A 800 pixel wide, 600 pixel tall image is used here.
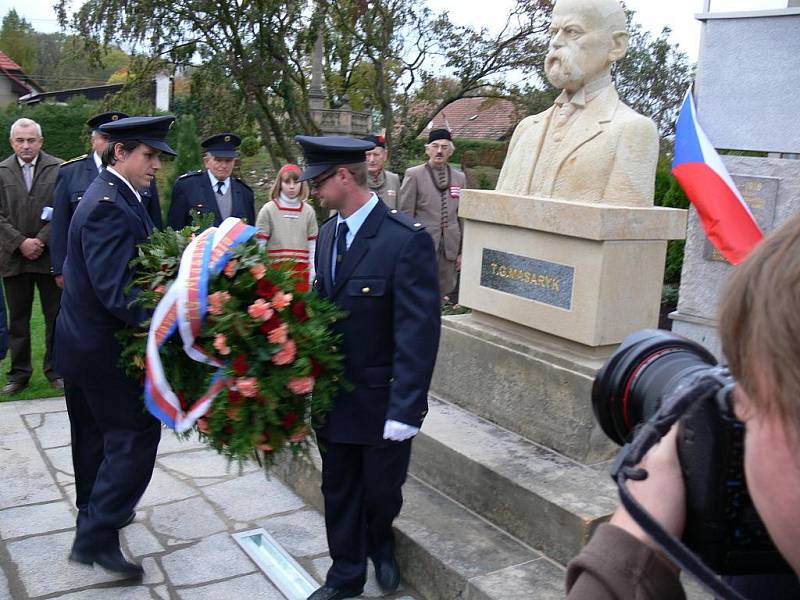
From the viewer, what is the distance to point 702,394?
2.99ft

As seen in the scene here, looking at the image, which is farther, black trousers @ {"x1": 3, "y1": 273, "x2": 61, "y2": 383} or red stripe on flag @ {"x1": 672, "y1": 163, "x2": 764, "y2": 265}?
black trousers @ {"x1": 3, "y1": 273, "x2": 61, "y2": 383}

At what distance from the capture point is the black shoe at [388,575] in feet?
11.9

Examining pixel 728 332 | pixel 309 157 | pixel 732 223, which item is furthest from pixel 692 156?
pixel 728 332

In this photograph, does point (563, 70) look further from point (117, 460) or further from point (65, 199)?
point (65, 199)

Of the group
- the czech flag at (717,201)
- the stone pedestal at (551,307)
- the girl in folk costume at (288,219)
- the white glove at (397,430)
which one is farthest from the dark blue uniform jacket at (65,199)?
the czech flag at (717,201)

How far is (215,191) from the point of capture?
6730mm

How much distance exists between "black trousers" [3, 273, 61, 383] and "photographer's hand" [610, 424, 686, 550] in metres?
6.07

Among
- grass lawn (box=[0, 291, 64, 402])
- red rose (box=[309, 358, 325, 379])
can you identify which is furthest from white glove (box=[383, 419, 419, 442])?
grass lawn (box=[0, 291, 64, 402])

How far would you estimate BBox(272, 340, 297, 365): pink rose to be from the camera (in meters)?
3.07

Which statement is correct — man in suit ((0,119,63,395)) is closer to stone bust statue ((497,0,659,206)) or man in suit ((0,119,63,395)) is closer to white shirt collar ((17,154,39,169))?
white shirt collar ((17,154,39,169))

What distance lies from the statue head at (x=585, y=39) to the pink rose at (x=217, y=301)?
6.96ft

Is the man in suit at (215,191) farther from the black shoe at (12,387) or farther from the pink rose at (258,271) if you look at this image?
the pink rose at (258,271)

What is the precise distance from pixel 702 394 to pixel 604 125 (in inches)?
137

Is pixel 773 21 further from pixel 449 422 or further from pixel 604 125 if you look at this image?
pixel 449 422
